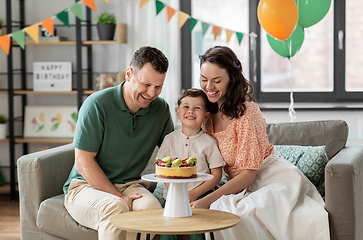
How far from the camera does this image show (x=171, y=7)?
3691 mm

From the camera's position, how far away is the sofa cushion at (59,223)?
1.91 metres

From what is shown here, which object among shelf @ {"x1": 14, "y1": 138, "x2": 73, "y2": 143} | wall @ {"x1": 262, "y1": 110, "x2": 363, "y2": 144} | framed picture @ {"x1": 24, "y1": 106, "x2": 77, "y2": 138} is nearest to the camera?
wall @ {"x1": 262, "y1": 110, "x2": 363, "y2": 144}

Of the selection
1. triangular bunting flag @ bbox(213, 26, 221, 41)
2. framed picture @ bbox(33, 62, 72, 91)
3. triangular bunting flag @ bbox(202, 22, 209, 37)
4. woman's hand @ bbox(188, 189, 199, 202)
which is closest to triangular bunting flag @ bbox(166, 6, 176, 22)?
triangular bunting flag @ bbox(202, 22, 209, 37)

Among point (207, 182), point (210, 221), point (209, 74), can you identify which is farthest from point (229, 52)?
point (210, 221)

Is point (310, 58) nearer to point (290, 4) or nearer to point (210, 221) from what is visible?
point (290, 4)

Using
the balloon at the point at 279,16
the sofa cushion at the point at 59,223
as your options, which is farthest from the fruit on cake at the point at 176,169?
the balloon at the point at 279,16

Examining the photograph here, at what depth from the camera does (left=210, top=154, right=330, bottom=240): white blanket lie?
1.71 meters

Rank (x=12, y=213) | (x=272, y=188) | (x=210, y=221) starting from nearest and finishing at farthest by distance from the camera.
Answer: (x=210, y=221) → (x=272, y=188) → (x=12, y=213)

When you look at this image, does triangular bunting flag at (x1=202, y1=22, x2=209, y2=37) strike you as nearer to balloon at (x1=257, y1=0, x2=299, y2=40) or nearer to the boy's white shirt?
balloon at (x1=257, y1=0, x2=299, y2=40)

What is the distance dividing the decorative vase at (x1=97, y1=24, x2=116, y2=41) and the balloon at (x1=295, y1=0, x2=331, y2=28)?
1.56 metres

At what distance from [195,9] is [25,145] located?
201 centimetres

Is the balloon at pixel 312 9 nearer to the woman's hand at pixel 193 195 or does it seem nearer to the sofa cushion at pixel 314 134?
the sofa cushion at pixel 314 134

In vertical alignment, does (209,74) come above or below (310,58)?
below

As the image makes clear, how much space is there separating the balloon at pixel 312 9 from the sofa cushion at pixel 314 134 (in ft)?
3.08
